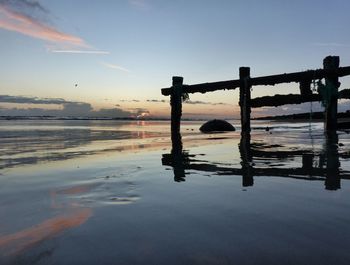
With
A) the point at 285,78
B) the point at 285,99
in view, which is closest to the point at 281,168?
the point at 285,78

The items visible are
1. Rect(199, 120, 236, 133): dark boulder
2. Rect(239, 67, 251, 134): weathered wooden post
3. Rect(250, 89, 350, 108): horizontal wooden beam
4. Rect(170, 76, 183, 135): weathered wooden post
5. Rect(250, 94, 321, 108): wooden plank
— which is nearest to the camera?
Rect(250, 89, 350, 108): horizontal wooden beam

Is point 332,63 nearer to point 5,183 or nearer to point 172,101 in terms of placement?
point 172,101

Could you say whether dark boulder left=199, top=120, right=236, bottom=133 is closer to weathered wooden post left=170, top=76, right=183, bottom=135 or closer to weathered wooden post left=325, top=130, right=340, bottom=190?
weathered wooden post left=170, top=76, right=183, bottom=135

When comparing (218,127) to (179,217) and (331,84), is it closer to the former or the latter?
(331,84)

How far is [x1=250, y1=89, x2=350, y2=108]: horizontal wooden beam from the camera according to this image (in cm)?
973

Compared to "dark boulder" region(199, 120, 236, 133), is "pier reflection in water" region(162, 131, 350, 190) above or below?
below

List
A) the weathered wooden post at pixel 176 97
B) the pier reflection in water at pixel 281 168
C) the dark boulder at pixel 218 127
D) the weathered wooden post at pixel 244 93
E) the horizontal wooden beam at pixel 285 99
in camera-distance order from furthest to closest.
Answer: the dark boulder at pixel 218 127 < the weathered wooden post at pixel 176 97 < the weathered wooden post at pixel 244 93 < the horizontal wooden beam at pixel 285 99 < the pier reflection in water at pixel 281 168

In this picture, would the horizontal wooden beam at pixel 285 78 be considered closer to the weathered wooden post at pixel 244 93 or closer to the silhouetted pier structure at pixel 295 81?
the silhouetted pier structure at pixel 295 81

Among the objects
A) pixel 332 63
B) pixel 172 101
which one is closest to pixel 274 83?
pixel 332 63

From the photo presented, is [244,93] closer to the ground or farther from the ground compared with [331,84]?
closer to the ground

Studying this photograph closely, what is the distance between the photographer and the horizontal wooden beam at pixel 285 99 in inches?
383

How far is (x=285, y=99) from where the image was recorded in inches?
415

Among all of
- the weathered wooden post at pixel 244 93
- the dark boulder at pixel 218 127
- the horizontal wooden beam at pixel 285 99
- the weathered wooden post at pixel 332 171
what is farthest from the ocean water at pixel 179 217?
the dark boulder at pixel 218 127

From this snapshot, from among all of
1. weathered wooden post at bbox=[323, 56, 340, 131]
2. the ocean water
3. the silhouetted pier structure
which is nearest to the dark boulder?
the silhouetted pier structure
